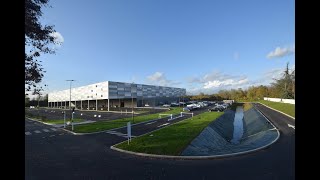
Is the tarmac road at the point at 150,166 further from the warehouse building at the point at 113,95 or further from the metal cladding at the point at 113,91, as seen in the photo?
the metal cladding at the point at 113,91

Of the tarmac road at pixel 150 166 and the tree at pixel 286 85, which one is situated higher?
the tree at pixel 286 85

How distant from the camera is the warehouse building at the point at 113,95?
81.3 m

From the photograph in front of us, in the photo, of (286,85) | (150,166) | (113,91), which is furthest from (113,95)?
(150,166)

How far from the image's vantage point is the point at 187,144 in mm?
19453

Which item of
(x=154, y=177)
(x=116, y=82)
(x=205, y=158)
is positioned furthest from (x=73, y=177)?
(x=116, y=82)

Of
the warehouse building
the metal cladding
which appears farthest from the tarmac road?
the metal cladding

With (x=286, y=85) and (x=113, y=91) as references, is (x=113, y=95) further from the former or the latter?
(x=286, y=85)

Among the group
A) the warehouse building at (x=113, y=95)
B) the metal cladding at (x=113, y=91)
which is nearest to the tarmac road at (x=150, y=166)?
the warehouse building at (x=113, y=95)

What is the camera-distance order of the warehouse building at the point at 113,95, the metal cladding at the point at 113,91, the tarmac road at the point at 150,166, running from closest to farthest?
the tarmac road at the point at 150,166 < the metal cladding at the point at 113,91 < the warehouse building at the point at 113,95

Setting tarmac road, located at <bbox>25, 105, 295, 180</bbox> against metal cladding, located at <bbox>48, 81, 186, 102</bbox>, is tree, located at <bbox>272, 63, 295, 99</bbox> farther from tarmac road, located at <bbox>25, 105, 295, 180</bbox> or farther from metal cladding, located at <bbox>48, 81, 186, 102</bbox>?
tarmac road, located at <bbox>25, 105, 295, 180</bbox>

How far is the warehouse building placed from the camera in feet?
267

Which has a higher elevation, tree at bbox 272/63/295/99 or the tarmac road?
tree at bbox 272/63/295/99
